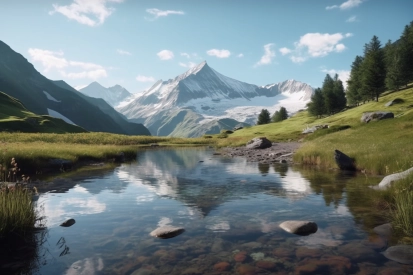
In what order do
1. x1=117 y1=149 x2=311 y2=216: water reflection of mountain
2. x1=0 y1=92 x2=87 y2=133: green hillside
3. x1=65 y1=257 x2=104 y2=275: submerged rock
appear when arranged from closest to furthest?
x1=65 y1=257 x2=104 y2=275: submerged rock, x1=117 y1=149 x2=311 y2=216: water reflection of mountain, x1=0 y1=92 x2=87 y2=133: green hillside

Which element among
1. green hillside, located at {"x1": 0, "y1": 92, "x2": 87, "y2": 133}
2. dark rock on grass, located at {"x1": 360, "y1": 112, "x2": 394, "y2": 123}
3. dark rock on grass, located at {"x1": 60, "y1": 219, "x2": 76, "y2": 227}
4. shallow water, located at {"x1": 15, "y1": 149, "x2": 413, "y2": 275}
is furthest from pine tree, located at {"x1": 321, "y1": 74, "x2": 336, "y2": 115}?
dark rock on grass, located at {"x1": 60, "y1": 219, "x2": 76, "y2": 227}

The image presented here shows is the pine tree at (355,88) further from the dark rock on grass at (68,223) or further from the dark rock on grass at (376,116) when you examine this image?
the dark rock on grass at (68,223)

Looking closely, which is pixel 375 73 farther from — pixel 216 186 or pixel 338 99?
pixel 216 186

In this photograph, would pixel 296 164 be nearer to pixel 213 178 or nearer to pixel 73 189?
pixel 213 178

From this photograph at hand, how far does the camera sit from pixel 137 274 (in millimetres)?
8375

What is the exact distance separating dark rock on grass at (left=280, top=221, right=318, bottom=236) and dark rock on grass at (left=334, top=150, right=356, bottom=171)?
1696 centimetres

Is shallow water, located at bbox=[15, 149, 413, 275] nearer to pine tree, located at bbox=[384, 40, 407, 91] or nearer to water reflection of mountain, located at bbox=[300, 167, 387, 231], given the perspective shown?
water reflection of mountain, located at bbox=[300, 167, 387, 231]

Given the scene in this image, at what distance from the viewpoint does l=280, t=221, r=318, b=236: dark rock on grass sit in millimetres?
11508

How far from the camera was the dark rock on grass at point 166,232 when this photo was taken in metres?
11.2

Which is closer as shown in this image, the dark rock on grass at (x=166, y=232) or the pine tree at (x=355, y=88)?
the dark rock on grass at (x=166, y=232)

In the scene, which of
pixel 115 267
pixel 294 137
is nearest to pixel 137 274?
pixel 115 267

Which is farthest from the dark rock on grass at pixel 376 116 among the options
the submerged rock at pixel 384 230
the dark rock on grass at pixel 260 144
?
the submerged rock at pixel 384 230

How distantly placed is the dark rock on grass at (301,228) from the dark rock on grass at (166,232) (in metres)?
4.26

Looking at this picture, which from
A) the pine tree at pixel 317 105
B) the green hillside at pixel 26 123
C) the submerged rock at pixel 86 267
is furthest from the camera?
the pine tree at pixel 317 105
